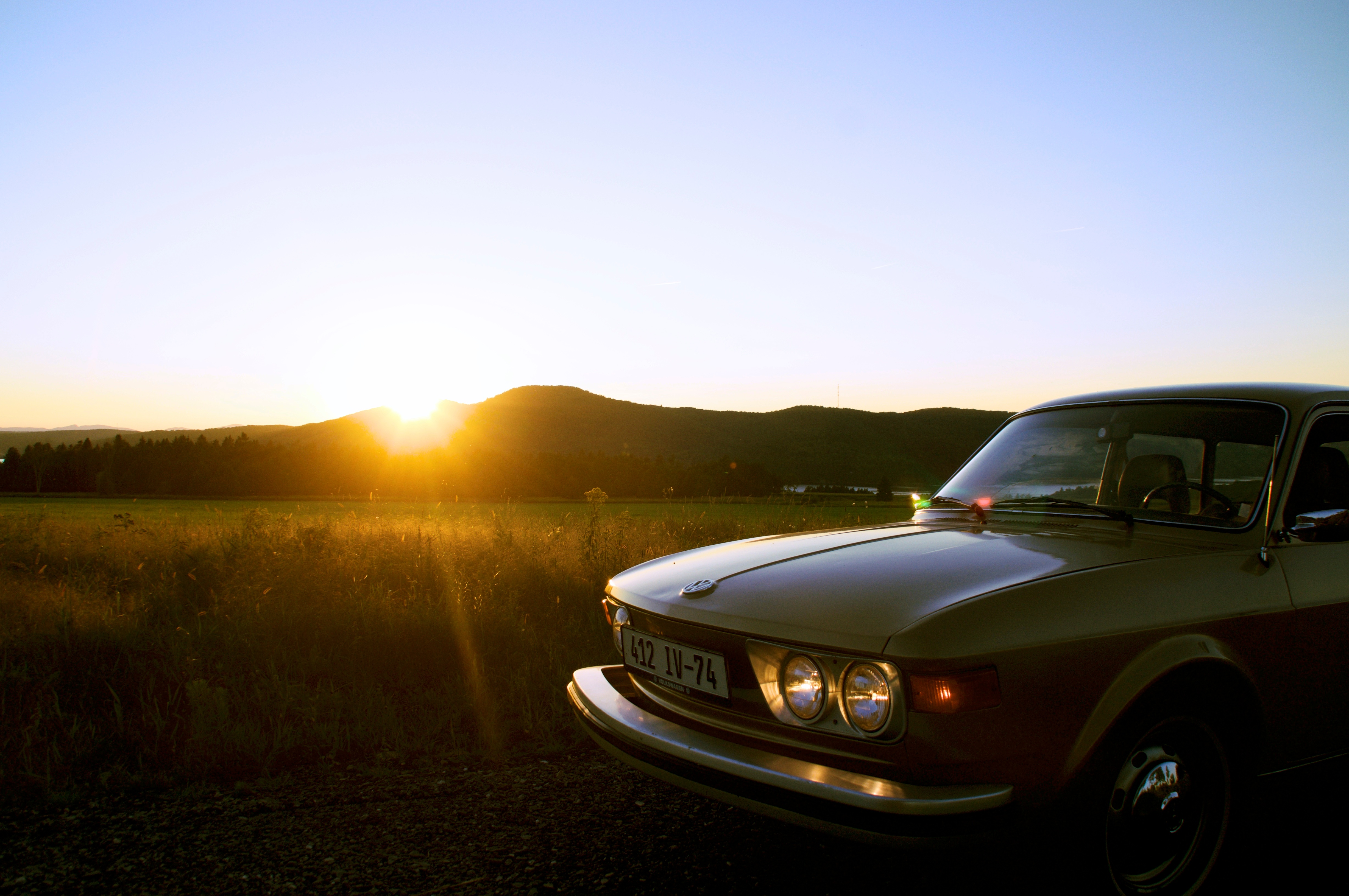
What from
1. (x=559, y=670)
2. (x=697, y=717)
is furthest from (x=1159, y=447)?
(x=559, y=670)

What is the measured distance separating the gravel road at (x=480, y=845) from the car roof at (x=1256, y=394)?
125 cm

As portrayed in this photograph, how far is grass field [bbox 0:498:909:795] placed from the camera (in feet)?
11.7

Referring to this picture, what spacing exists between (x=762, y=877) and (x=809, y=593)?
0.97 metres

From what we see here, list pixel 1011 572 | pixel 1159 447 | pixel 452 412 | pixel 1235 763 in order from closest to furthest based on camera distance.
A: 1. pixel 1011 572
2. pixel 1235 763
3. pixel 1159 447
4. pixel 452 412

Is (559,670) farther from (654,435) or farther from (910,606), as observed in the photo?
(654,435)

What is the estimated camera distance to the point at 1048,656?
181 cm

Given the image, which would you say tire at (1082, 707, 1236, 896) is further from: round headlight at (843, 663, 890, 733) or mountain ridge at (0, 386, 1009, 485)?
mountain ridge at (0, 386, 1009, 485)

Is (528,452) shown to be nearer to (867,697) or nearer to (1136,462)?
(1136,462)

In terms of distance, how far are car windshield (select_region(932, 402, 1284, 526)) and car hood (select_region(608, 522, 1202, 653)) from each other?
0.38m

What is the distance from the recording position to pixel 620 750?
235 centimetres

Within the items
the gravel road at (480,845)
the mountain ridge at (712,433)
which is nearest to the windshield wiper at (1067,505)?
the gravel road at (480,845)

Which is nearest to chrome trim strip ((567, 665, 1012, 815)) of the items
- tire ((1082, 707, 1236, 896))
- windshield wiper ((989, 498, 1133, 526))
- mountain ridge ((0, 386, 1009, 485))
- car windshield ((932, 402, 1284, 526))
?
tire ((1082, 707, 1236, 896))

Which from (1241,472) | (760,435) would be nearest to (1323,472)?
(1241,472)

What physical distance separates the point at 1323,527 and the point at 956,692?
1.67m
